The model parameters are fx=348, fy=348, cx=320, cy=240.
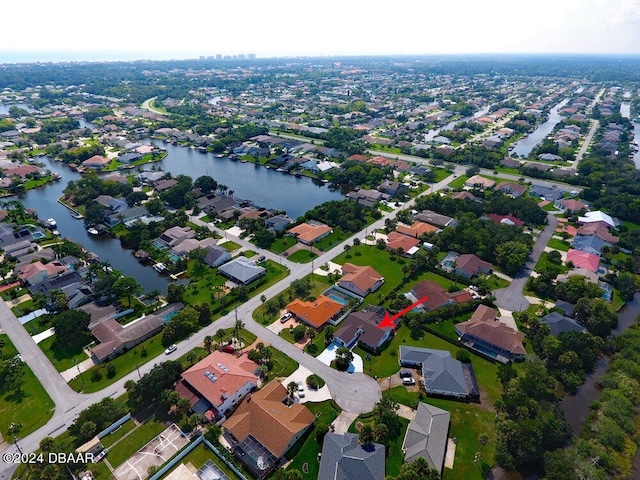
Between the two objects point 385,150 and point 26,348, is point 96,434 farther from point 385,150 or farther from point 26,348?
point 385,150

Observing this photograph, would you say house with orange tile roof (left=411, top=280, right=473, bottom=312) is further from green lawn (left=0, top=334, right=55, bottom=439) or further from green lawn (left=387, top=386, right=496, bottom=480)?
green lawn (left=0, top=334, right=55, bottom=439)

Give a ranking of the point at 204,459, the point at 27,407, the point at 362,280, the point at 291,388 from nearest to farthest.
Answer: the point at 204,459 → the point at 27,407 → the point at 291,388 → the point at 362,280

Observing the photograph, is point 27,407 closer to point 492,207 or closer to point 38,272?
point 38,272

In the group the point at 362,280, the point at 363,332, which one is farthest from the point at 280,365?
the point at 362,280

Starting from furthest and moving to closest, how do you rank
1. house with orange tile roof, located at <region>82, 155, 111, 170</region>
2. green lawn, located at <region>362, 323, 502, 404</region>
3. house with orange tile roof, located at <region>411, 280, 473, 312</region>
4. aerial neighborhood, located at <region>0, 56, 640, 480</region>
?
1. house with orange tile roof, located at <region>82, 155, 111, 170</region>
2. house with orange tile roof, located at <region>411, 280, 473, 312</region>
3. green lawn, located at <region>362, 323, 502, 404</region>
4. aerial neighborhood, located at <region>0, 56, 640, 480</region>

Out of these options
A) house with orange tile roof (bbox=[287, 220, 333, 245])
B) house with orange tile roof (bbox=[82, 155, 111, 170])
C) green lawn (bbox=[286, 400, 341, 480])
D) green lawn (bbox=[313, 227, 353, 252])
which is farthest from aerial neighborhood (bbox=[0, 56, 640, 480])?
house with orange tile roof (bbox=[82, 155, 111, 170])

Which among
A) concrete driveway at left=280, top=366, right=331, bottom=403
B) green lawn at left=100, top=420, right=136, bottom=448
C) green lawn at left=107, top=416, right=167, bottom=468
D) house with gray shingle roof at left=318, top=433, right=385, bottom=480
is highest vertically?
house with gray shingle roof at left=318, top=433, right=385, bottom=480
